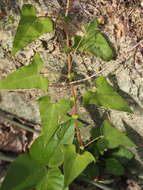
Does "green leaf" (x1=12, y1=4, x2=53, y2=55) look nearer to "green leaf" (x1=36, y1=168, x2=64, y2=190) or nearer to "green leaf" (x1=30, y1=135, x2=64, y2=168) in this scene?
"green leaf" (x1=30, y1=135, x2=64, y2=168)

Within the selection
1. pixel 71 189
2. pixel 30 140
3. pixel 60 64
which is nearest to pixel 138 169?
pixel 71 189

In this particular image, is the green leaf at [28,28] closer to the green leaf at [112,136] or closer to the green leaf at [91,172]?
the green leaf at [112,136]

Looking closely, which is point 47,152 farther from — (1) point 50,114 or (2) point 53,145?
(1) point 50,114

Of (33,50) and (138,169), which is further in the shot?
(138,169)

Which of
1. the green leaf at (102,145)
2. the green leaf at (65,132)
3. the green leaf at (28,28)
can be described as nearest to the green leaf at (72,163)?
the green leaf at (65,132)

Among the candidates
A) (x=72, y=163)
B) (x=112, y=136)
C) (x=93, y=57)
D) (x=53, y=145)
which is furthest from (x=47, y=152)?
(x=93, y=57)

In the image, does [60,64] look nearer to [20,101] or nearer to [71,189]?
[20,101]
